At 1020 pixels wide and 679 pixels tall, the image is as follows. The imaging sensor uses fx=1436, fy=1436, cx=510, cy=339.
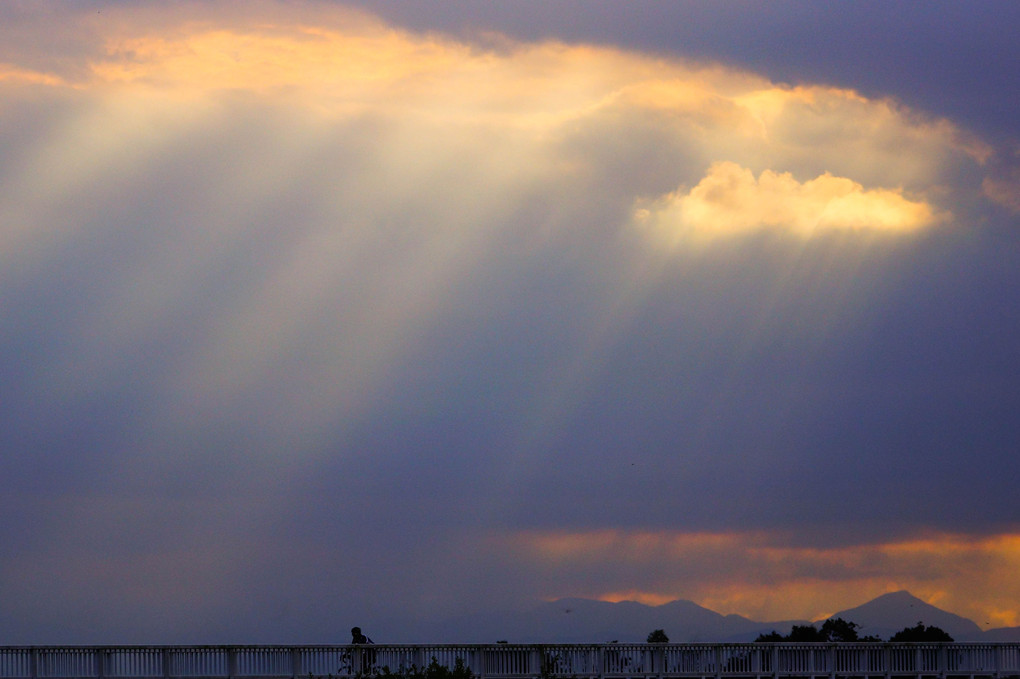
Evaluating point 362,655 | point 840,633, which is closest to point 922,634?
point 840,633

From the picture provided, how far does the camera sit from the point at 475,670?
44.3 metres

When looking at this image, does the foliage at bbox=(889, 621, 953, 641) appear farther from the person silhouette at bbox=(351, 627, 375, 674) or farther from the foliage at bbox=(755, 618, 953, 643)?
the person silhouette at bbox=(351, 627, 375, 674)

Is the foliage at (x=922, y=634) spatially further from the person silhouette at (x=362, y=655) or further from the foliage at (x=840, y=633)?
the person silhouette at (x=362, y=655)

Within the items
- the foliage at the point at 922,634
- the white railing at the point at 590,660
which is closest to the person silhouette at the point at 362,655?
the white railing at the point at 590,660

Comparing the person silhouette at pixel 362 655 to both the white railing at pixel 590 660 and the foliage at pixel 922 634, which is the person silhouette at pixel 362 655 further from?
the foliage at pixel 922 634

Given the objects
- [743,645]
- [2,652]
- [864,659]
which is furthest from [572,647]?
[2,652]

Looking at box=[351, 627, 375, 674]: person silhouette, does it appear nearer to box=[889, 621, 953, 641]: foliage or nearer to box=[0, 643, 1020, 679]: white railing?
box=[0, 643, 1020, 679]: white railing

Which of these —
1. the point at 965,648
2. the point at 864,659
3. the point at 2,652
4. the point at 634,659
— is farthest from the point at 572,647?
the point at 2,652

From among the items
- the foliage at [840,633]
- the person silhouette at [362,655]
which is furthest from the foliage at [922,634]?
the person silhouette at [362,655]

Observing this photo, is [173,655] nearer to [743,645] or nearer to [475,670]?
[475,670]

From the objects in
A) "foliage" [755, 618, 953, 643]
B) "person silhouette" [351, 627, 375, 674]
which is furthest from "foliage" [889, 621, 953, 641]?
"person silhouette" [351, 627, 375, 674]

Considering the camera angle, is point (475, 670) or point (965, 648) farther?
point (965, 648)

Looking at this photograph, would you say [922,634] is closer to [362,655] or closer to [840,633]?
[840,633]

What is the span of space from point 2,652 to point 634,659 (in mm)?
19241
